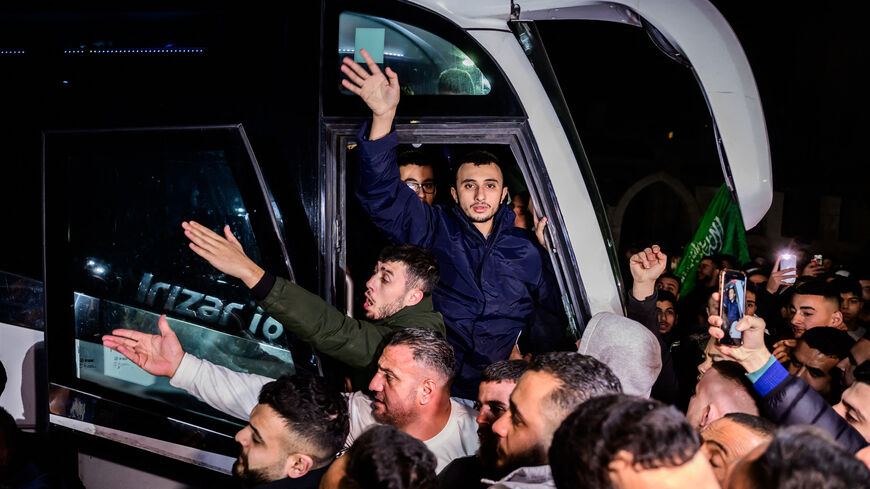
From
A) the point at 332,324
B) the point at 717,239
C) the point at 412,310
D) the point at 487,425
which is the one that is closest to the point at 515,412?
the point at 487,425

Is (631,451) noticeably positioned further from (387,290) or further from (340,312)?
(387,290)

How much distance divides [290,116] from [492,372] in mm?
1466

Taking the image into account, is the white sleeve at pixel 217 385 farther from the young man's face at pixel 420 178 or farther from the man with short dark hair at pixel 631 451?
the man with short dark hair at pixel 631 451

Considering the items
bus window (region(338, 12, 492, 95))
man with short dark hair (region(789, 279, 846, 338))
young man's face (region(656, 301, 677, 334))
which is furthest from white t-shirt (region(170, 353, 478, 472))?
man with short dark hair (region(789, 279, 846, 338))

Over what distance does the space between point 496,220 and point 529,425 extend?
65.7 inches

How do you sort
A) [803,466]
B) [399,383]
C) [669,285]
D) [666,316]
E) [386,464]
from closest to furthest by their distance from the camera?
1. [803,466]
2. [386,464]
3. [399,383]
4. [666,316]
5. [669,285]

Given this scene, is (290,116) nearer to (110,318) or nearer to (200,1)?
(200,1)

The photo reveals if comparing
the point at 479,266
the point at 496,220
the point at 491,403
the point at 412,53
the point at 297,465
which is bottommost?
the point at 297,465

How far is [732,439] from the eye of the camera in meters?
1.93

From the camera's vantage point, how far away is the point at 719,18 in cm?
281

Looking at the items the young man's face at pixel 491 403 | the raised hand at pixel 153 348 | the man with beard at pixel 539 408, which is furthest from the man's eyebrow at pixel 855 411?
the raised hand at pixel 153 348

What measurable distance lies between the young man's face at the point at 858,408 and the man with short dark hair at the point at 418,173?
2342 millimetres

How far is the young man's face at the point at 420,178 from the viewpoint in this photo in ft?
13.0

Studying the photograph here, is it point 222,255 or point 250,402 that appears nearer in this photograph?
point 222,255
